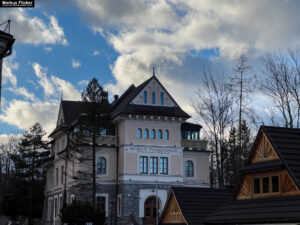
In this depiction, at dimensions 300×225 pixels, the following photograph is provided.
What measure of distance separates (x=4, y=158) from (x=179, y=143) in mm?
37096

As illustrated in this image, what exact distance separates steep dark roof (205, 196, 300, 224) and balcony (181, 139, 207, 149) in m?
28.1

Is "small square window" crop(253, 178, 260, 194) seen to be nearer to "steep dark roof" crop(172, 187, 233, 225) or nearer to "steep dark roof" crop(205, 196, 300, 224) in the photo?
"steep dark roof" crop(205, 196, 300, 224)

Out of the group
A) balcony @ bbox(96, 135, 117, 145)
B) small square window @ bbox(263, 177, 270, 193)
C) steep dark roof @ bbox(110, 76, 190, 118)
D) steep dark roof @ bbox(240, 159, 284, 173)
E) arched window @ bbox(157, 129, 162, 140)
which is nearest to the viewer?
steep dark roof @ bbox(240, 159, 284, 173)

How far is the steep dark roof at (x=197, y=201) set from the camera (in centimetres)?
2949

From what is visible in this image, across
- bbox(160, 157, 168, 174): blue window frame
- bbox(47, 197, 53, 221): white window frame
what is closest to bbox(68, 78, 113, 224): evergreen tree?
bbox(160, 157, 168, 174): blue window frame

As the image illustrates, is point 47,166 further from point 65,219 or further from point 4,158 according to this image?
point 65,219

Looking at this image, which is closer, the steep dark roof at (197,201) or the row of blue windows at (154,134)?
the steep dark roof at (197,201)

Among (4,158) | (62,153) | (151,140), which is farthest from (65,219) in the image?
(4,158)

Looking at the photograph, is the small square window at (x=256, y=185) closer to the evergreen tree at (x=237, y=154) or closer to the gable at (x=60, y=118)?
the evergreen tree at (x=237, y=154)

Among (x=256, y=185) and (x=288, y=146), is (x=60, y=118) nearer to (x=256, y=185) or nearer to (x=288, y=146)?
(x=256, y=185)

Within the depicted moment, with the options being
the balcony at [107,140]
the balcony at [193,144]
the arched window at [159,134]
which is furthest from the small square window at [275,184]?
the balcony at [193,144]

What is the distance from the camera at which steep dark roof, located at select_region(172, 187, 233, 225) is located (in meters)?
29.5

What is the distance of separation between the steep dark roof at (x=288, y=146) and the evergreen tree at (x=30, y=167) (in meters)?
45.7

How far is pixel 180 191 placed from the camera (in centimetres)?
3111
